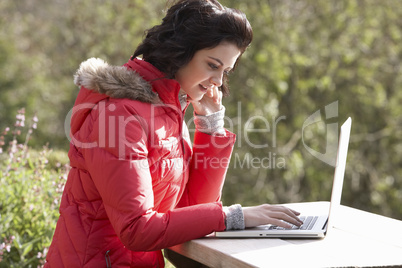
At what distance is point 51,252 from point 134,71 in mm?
724

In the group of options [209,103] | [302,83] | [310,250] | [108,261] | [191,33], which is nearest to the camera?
[310,250]

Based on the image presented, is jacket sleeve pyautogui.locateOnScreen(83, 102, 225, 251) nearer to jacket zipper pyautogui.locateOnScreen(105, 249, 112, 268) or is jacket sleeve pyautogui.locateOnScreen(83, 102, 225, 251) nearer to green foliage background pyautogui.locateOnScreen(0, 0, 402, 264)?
jacket zipper pyautogui.locateOnScreen(105, 249, 112, 268)

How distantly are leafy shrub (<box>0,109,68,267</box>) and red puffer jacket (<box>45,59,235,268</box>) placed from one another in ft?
3.34

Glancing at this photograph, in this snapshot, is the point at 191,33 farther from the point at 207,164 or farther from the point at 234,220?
the point at 234,220

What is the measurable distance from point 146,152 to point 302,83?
15.4 ft

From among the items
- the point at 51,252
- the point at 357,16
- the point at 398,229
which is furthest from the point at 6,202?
the point at 357,16

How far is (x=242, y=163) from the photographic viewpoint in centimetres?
623

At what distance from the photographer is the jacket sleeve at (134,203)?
181cm

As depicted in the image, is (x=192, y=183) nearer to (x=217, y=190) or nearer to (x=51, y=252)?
(x=217, y=190)

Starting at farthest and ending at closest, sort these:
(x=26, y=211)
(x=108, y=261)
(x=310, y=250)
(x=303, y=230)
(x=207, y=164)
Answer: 1. (x=26, y=211)
2. (x=207, y=164)
3. (x=108, y=261)
4. (x=303, y=230)
5. (x=310, y=250)

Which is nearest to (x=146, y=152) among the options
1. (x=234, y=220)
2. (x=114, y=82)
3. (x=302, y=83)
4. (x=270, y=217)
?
(x=114, y=82)

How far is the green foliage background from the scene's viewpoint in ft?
20.1

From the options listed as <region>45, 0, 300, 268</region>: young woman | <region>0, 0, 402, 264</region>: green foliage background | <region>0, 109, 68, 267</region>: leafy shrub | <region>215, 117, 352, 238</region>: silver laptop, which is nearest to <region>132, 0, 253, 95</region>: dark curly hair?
<region>45, 0, 300, 268</region>: young woman

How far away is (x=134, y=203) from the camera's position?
1.81m
